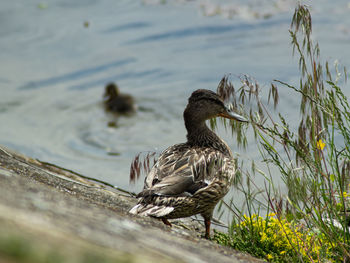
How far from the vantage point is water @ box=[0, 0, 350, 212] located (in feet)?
34.9

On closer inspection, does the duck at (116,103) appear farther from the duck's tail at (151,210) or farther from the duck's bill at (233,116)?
the duck's tail at (151,210)

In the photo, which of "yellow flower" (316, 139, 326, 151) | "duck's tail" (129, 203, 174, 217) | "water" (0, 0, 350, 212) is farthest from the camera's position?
"water" (0, 0, 350, 212)

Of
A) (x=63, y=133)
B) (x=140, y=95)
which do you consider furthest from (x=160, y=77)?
(x=63, y=133)

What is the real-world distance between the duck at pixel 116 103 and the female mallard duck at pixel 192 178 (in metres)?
6.12

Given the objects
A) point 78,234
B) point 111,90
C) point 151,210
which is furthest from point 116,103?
point 78,234

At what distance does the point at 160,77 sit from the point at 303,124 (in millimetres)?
8020

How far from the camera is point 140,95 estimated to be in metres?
12.3

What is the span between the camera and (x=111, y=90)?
40.4 feet

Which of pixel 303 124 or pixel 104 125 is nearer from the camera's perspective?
pixel 303 124

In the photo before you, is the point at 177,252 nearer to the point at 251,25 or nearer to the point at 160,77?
the point at 160,77

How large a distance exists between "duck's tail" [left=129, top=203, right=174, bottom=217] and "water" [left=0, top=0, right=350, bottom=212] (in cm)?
380

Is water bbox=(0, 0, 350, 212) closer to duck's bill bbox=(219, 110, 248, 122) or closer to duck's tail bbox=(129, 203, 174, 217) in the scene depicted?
duck's bill bbox=(219, 110, 248, 122)

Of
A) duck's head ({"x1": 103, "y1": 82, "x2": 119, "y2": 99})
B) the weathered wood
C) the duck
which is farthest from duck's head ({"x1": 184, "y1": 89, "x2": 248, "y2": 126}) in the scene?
duck's head ({"x1": 103, "y1": 82, "x2": 119, "y2": 99})

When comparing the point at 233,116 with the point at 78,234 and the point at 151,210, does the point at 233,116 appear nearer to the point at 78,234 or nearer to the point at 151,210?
the point at 151,210
